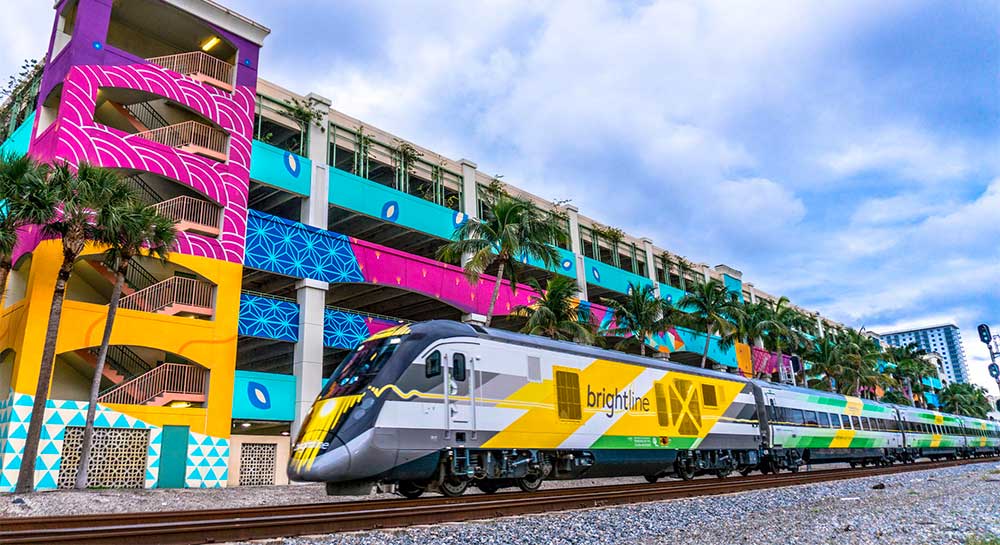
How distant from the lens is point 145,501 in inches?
817

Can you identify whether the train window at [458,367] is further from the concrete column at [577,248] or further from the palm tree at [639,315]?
the concrete column at [577,248]

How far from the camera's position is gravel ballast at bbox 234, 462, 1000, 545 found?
33.1 ft

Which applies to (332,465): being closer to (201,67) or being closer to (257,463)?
(257,463)

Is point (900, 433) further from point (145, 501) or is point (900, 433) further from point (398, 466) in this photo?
point (145, 501)

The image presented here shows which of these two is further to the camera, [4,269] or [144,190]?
[144,190]

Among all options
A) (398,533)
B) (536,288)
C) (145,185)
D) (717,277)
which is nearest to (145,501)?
(398,533)

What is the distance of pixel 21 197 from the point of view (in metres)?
22.4

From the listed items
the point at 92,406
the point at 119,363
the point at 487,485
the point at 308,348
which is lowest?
the point at 487,485

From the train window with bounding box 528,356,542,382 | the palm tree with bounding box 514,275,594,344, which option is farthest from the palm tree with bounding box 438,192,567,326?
the train window with bounding box 528,356,542,382

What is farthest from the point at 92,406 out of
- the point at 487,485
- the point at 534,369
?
the point at 534,369

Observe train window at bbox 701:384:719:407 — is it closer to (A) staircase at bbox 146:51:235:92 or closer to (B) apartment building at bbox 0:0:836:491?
(B) apartment building at bbox 0:0:836:491

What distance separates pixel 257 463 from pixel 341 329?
726cm

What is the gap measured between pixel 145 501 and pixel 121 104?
19735 millimetres

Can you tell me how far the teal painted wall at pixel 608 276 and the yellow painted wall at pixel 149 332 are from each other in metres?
29.1
